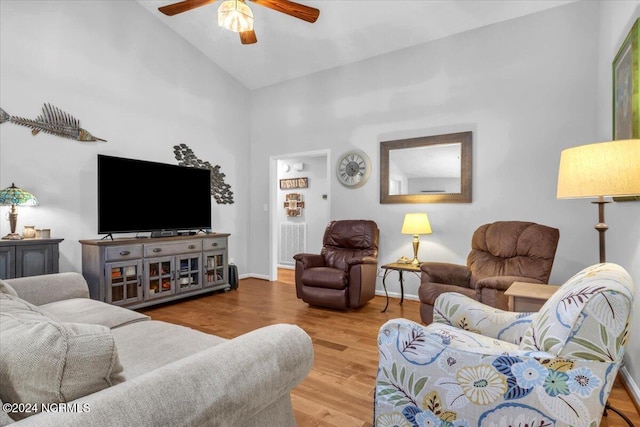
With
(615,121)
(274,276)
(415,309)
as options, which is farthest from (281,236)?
(615,121)

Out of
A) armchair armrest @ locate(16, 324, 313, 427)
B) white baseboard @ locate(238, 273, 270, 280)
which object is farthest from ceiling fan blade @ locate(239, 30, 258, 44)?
white baseboard @ locate(238, 273, 270, 280)

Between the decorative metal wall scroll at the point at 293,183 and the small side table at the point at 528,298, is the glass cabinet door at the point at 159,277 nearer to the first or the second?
the decorative metal wall scroll at the point at 293,183

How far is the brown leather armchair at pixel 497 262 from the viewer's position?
2859 mm

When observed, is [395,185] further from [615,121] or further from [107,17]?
[107,17]

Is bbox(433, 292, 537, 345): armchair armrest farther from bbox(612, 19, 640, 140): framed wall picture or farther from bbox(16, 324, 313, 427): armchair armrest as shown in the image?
bbox(612, 19, 640, 140): framed wall picture

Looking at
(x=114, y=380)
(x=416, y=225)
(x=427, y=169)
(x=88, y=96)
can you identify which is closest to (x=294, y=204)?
(x=427, y=169)

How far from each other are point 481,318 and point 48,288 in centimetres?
265

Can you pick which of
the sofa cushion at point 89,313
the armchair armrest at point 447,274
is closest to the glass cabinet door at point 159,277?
the sofa cushion at point 89,313

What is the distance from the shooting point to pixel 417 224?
3.88 metres

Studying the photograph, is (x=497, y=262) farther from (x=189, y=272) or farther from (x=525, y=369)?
(x=189, y=272)

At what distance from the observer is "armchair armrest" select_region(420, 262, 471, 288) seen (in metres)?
3.09

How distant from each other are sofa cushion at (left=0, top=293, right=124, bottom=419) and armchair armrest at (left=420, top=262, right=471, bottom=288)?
9.29 ft

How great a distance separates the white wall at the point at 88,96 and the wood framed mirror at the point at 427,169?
2.63m

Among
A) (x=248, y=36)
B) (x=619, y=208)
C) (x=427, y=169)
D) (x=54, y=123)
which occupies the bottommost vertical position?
(x=619, y=208)
